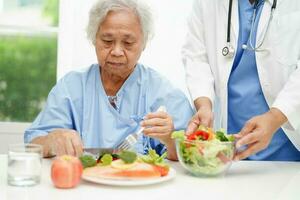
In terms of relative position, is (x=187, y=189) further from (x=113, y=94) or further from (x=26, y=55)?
(x=26, y=55)

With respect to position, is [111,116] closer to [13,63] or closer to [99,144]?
[99,144]

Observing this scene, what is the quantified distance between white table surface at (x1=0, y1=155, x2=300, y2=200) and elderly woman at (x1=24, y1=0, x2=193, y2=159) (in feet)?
1.06

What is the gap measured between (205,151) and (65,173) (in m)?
0.38

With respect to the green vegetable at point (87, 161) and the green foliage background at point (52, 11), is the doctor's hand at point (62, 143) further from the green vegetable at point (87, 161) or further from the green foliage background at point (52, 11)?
the green foliage background at point (52, 11)

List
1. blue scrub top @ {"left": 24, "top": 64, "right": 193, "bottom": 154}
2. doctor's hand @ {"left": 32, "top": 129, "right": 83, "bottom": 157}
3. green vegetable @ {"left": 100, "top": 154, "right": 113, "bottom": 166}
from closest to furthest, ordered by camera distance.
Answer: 1. green vegetable @ {"left": 100, "top": 154, "right": 113, "bottom": 166}
2. doctor's hand @ {"left": 32, "top": 129, "right": 83, "bottom": 157}
3. blue scrub top @ {"left": 24, "top": 64, "right": 193, "bottom": 154}

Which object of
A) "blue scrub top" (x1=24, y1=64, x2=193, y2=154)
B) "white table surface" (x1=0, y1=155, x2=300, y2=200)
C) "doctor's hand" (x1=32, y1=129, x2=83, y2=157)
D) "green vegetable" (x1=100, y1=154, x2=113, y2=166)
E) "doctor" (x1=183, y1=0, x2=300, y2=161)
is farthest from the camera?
"blue scrub top" (x1=24, y1=64, x2=193, y2=154)

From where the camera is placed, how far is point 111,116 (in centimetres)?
181

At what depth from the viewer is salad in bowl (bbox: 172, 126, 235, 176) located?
4.33 ft

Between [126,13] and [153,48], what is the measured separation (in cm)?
98

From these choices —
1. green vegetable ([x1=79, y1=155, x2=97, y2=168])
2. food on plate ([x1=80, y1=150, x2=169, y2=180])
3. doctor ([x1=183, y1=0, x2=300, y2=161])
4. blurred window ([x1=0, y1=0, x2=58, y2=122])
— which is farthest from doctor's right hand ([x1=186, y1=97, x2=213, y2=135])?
blurred window ([x1=0, y1=0, x2=58, y2=122])

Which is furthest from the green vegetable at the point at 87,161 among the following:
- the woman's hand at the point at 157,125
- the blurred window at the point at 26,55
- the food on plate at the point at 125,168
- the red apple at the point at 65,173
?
the blurred window at the point at 26,55

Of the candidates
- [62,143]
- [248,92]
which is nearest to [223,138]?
[248,92]

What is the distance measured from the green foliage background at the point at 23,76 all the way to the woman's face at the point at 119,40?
3.95 feet

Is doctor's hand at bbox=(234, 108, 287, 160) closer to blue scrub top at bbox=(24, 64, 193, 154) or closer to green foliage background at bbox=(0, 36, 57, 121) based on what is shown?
blue scrub top at bbox=(24, 64, 193, 154)
